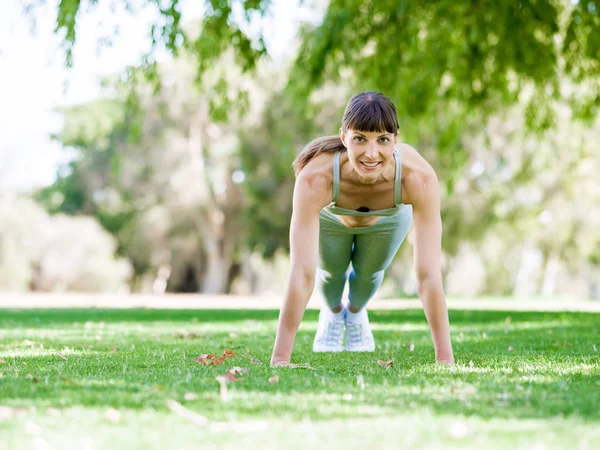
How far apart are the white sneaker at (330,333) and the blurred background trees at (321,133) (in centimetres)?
405

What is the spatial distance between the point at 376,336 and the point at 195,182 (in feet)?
78.4

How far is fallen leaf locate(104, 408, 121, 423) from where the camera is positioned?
8.38 ft

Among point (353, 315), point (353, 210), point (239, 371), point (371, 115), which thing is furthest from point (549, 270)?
point (239, 371)

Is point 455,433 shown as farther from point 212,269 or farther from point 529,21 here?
point 212,269

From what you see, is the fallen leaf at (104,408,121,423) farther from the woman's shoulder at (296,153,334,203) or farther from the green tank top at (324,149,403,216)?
the green tank top at (324,149,403,216)

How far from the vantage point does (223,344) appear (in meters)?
5.90

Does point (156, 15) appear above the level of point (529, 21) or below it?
below

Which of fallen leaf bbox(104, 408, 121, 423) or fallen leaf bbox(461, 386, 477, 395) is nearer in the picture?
fallen leaf bbox(104, 408, 121, 423)

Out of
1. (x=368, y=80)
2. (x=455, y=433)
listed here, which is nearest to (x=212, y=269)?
(x=368, y=80)

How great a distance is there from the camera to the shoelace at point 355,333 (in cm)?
557

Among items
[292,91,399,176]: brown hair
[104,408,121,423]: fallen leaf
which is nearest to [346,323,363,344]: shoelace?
[292,91,399,176]: brown hair

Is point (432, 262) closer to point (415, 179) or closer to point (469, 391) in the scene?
point (415, 179)

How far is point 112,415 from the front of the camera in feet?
8.50

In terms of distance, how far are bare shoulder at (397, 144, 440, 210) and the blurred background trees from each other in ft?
15.1
